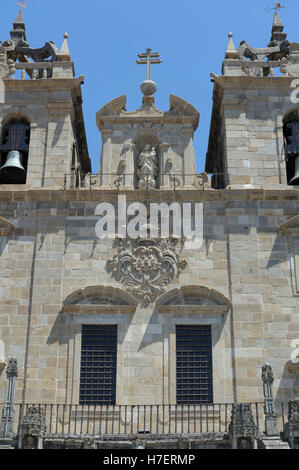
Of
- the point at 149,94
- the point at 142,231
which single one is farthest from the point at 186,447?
the point at 149,94

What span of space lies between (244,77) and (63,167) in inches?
249

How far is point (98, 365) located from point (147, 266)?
307 centimetres

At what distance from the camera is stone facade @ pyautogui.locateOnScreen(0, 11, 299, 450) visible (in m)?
22.4

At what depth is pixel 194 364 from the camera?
22.7 meters

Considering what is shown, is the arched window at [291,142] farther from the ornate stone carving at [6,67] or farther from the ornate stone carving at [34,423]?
the ornate stone carving at [34,423]

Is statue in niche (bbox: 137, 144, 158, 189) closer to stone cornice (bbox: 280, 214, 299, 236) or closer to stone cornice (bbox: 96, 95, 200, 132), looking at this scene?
stone cornice (bbox: 96, 95, 200, 132)

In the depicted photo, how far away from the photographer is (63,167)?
25.6 m

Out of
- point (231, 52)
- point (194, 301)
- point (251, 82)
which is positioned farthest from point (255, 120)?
point (194, 301)

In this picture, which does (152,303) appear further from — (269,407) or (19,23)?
(19,23)

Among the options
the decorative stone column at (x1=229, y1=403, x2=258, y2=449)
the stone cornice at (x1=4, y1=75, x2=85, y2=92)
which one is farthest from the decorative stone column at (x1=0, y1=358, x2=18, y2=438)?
the stone cornice at (x1=4, y1=75, x2=85, y2=92)

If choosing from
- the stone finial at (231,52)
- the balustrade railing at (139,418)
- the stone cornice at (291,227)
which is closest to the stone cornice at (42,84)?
the stone finial at (231,52)

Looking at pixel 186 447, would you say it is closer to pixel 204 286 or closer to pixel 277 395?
pixel 277 395

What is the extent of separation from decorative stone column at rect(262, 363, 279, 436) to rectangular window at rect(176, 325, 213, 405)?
2.60 metres
